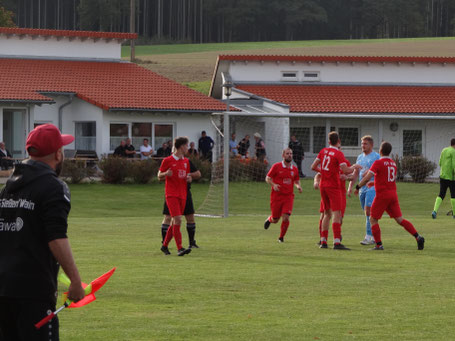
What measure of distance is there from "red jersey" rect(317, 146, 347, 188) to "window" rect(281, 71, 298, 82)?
2920 cm

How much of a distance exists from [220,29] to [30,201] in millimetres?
121077

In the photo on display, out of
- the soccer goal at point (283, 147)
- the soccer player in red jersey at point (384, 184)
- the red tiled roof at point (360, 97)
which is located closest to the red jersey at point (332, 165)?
the soccer player in red jersey at point (384, 184)

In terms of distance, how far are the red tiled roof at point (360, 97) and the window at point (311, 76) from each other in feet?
1.28

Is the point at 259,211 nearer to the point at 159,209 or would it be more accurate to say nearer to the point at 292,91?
the point at 159,209

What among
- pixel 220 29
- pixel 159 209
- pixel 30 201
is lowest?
pixel 159 209

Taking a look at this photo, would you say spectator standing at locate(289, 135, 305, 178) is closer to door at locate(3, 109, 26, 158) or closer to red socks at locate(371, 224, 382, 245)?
door at locate(3, 109, 26, 158)

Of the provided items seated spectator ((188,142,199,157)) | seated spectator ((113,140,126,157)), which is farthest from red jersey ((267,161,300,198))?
seated spectator ((113,140,126,157))

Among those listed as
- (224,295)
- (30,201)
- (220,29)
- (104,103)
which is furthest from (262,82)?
(220,29)

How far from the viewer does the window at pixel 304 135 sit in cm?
3970

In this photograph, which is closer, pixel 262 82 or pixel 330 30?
pixel 262 82

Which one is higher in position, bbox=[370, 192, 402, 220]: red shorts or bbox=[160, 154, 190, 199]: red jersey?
bbox=[160, 154, 190, 199]: red jersey

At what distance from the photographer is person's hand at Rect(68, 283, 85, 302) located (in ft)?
18.3

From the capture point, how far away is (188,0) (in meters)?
127

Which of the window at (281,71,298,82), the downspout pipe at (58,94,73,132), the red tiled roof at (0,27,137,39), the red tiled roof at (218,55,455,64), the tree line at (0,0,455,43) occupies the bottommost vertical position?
the downspout pipe at (58,94,73,132)
